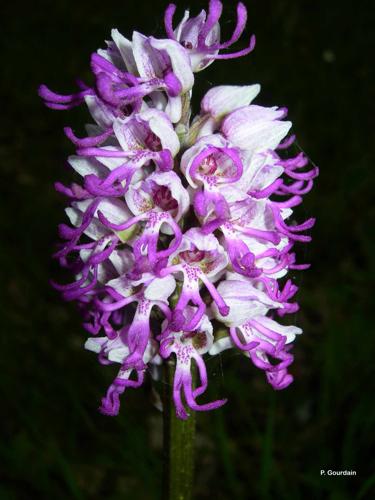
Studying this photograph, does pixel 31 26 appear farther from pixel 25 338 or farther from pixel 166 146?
pixel 166 146

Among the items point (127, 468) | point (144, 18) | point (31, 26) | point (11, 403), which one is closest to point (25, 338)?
point (11, 403)

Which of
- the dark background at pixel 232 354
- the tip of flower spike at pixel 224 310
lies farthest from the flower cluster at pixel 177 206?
the dark background at pixel 232 354

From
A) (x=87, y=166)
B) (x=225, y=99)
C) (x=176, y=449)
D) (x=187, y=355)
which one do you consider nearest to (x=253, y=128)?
(x=225, y=99)

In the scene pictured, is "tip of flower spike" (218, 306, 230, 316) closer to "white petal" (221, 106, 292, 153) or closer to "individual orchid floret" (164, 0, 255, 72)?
"white petal" (221, 106, 292, 153)

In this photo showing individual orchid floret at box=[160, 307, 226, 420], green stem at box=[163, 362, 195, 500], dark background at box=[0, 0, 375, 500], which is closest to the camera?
individual orchid floret at box=[160, 307, 226, 420]

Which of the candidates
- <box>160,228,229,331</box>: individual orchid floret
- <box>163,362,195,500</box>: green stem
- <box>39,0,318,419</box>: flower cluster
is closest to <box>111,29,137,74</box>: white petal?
<box>39,0,318,419</box>: flower cluster

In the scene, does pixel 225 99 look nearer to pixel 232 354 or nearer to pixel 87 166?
pixel 87 166

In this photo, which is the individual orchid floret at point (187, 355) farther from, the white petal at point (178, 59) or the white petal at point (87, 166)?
the white petal at point (178, 59)

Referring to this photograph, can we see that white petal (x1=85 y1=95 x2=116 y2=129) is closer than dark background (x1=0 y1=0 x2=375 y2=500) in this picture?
Yes
